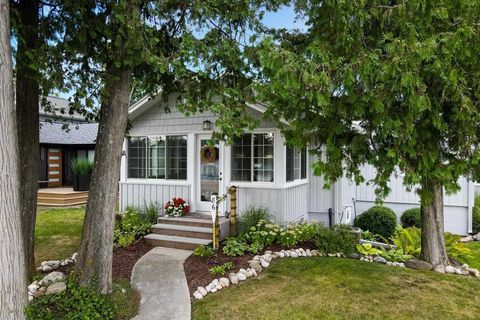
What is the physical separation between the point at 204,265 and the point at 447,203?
837 centimetres

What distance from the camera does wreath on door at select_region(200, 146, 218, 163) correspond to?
809 cm

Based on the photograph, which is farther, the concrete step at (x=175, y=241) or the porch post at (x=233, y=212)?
the porch post at (x=233, y=212)

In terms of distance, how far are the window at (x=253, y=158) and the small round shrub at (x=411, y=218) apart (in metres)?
5.39

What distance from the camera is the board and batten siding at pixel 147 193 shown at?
27.8 ft

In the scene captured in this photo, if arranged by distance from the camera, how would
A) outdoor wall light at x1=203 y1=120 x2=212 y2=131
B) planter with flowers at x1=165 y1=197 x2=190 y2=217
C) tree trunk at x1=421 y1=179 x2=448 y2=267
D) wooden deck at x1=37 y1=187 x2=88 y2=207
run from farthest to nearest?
wooden deck at x1=37 y1=187 x2=88 y2=207 → planter with flowers at x1=165 y1=197 x2=190 y2=217 → outdoor wall light at x1=203 y1=120 x2=212 y2=131 → tree trunk at x1=421 y1=179 x2=448 y2=267

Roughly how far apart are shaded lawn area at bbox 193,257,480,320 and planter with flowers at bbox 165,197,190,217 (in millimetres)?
3199

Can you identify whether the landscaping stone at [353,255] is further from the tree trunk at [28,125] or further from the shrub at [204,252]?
the tree trunk at [28,125]

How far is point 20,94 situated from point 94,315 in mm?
3215

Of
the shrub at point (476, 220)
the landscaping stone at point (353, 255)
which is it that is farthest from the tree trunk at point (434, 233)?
the shrub at point (476, 220)

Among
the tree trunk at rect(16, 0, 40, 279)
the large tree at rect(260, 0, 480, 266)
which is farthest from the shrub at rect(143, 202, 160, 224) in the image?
the large tree at rect(260, 0, 480, 266)

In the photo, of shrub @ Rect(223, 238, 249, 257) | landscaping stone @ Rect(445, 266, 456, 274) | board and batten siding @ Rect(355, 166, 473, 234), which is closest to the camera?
landscaping stone @ Rect(445, 266, 456, 274)

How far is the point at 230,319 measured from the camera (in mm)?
3869

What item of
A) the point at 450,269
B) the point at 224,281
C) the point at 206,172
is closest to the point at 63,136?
the point at 206,172

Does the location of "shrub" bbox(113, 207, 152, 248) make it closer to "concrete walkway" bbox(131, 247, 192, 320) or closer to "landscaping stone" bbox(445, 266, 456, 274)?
"concrete walkway" bbox(131, 247, 192, 320)
